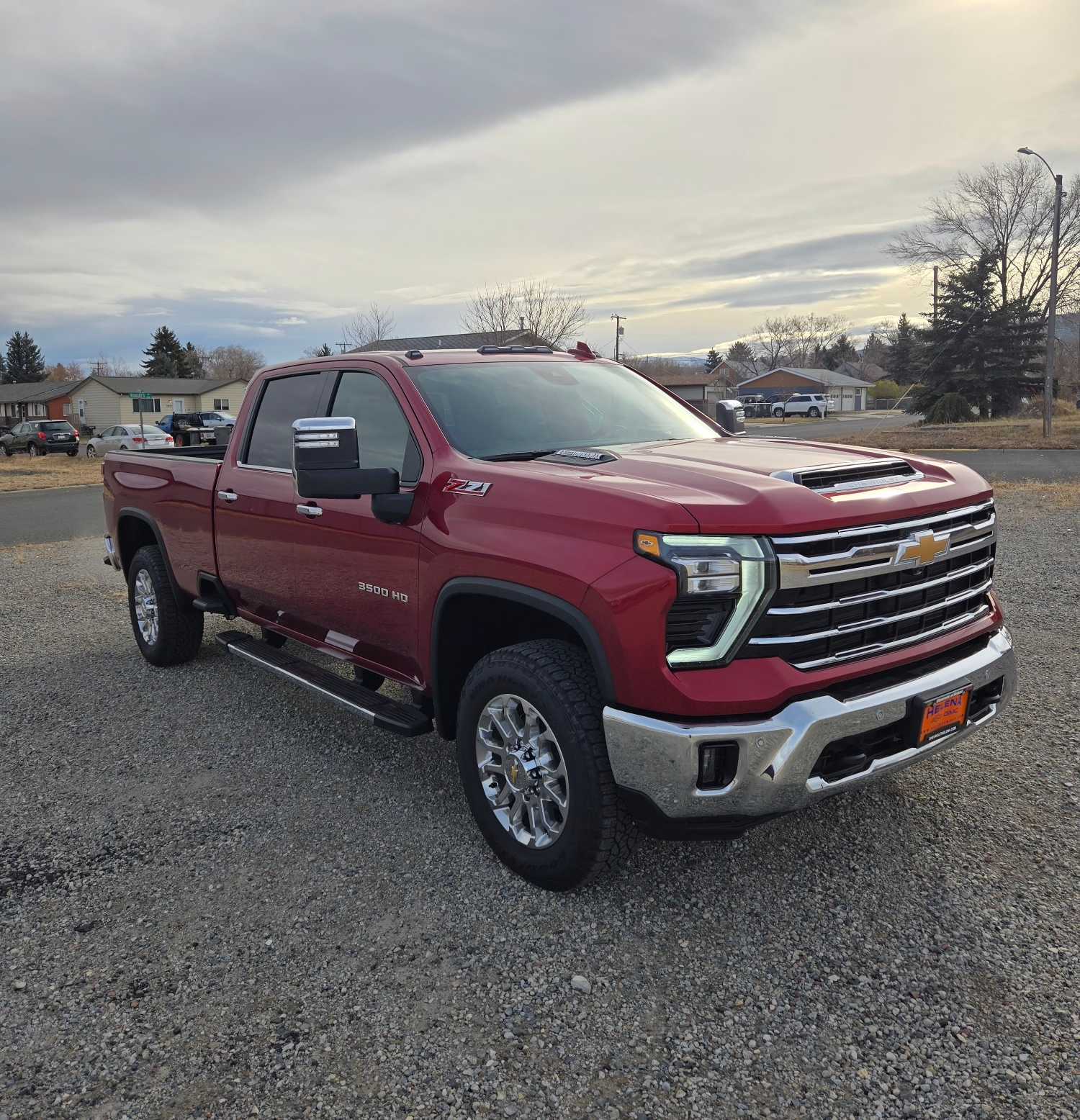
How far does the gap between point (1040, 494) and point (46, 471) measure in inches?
1096

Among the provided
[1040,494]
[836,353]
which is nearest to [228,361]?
[836,353]

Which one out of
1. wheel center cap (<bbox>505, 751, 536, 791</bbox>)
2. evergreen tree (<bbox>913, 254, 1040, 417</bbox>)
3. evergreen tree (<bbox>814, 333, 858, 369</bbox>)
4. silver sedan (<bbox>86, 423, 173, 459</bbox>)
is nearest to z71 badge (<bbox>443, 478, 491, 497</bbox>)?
wheel center cap (<bbox>505, 751, 536, 791</bbox>)

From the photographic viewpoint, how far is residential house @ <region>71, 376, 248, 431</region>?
7044 centimetres

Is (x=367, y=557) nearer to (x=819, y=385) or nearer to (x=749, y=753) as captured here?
(x=749, y=753)

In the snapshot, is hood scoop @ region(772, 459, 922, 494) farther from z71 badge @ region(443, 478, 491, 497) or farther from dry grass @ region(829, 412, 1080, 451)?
dry grass @ region(829, 412, 1080, 451)

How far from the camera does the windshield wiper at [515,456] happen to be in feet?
11.9

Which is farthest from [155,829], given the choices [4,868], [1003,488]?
[1003,488]

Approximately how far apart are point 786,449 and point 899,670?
1130mm

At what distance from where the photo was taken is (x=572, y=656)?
10.1 feet

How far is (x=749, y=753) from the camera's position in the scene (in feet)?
8.73

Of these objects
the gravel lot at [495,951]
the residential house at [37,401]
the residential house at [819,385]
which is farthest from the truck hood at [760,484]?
the residential house at [819,385]

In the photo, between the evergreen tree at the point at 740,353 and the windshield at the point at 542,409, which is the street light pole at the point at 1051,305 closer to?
the windshield at the point at 542,409

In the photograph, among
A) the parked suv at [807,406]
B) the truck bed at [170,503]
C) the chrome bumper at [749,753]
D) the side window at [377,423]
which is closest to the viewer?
the chrome bumper at [749,753]

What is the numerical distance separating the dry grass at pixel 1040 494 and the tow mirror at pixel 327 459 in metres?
10.9
